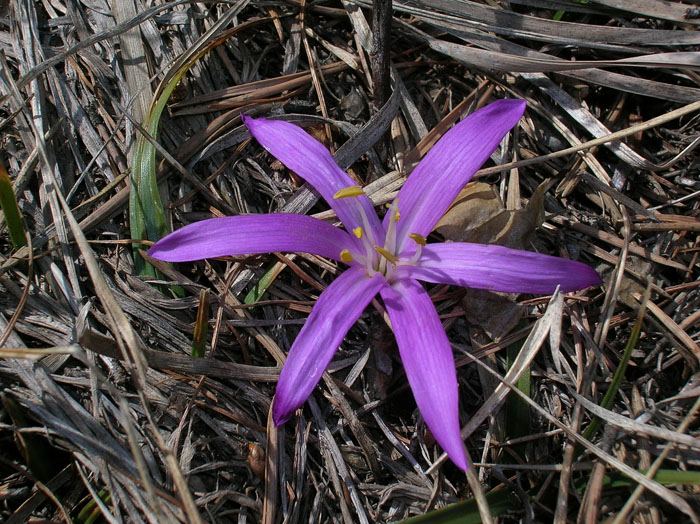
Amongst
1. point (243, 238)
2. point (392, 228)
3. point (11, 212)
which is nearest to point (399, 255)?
point (392, 228)

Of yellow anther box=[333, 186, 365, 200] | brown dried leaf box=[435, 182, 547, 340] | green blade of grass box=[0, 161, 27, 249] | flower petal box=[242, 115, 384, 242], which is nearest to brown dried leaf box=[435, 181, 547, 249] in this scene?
brown dried leaf box=[435, 182, 547, 340]

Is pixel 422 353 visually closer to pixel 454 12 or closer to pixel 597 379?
pixel 597 379

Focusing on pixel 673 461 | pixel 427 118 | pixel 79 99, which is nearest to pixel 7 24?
pixel 79 99

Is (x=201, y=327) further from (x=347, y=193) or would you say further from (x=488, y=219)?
(x=488, y=219)

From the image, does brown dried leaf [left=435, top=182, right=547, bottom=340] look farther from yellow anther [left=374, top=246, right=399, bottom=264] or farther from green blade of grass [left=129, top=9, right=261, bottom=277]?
green blade of grass [left=129, top=9, right=261, bottom=277]

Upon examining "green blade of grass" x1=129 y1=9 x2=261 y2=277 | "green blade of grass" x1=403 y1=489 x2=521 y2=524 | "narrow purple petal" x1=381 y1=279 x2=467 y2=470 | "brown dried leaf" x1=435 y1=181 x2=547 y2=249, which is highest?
"green blade of grass" x1=129 y1=9 x2=261 y2=277

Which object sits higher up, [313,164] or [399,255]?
[313,164]

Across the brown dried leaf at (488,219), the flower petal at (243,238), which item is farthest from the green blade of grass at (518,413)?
the flower petal at (243,238)
